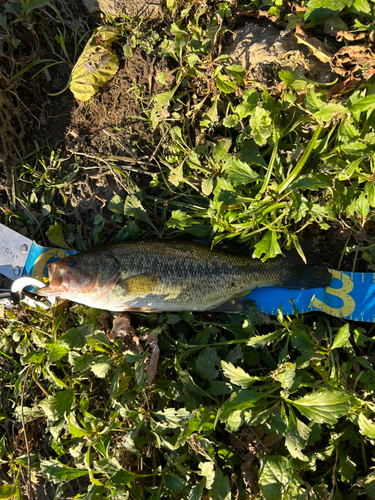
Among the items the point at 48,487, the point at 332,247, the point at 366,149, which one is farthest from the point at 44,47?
the point at 48,487

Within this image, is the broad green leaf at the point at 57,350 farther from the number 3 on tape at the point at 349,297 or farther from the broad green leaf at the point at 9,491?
the number 3 on tape at the point at 349,297

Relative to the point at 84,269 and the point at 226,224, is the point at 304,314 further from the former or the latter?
the point at 84,269

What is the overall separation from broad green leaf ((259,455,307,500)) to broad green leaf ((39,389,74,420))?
1.82m

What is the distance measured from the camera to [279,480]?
8.95ft

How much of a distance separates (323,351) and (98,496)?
231 cm

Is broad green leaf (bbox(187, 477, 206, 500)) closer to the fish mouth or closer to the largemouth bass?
the largemouth bass

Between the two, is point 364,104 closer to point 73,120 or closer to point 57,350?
point 73,120

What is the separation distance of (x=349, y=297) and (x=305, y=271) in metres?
0.52

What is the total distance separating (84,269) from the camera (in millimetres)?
3398

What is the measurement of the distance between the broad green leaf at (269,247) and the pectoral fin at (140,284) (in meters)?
1.02

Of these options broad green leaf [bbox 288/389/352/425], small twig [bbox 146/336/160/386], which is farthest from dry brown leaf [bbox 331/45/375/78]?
small twig [bbox 146/336/160/386]

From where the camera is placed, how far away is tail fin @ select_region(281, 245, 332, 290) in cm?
342

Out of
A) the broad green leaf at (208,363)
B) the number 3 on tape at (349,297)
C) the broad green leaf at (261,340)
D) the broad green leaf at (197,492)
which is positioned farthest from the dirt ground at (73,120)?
the broad green leaf at (197,492)

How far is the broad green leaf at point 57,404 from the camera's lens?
124 inches
